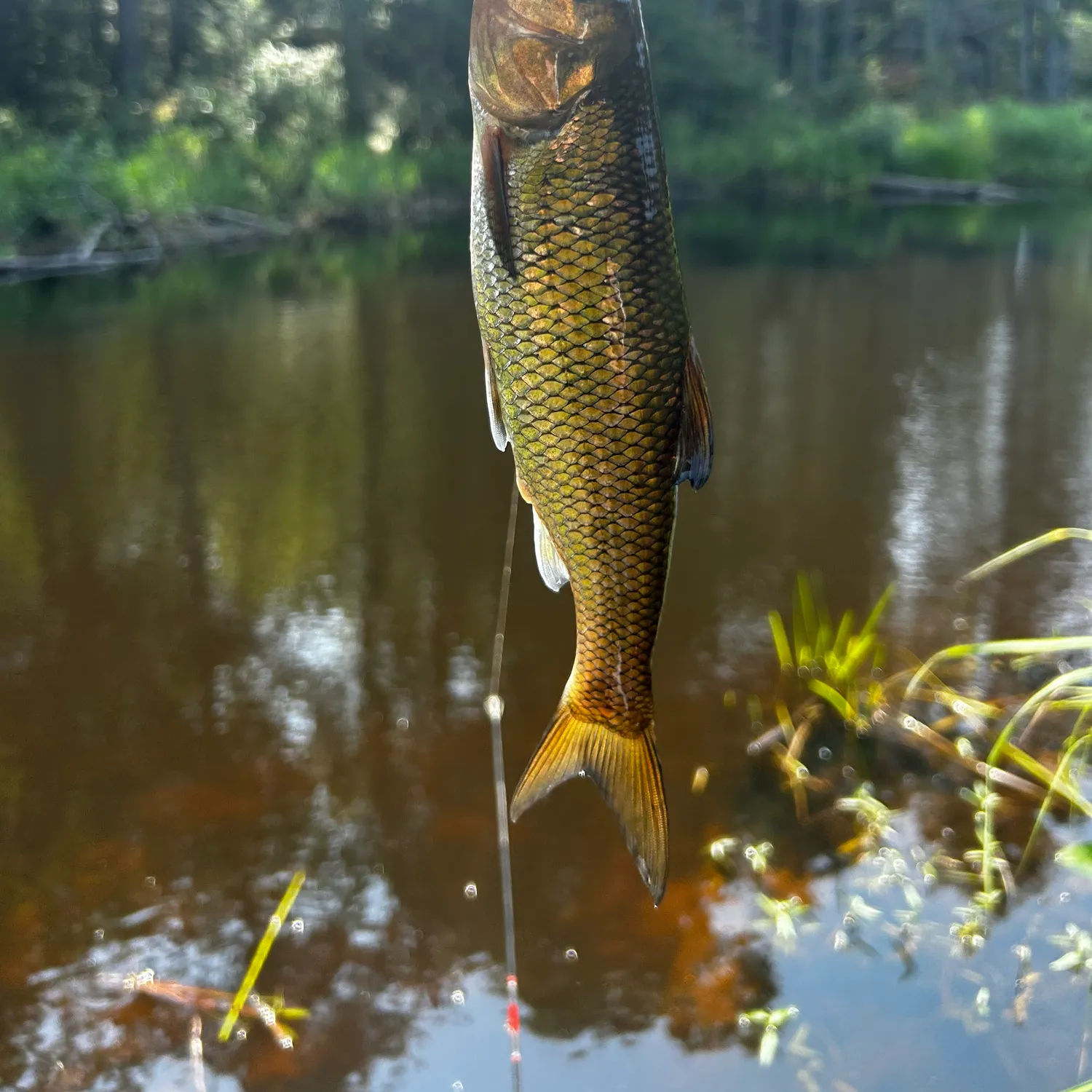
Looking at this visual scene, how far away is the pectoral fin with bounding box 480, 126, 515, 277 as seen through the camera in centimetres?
140

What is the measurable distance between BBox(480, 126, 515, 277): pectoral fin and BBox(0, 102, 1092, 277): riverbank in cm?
1598

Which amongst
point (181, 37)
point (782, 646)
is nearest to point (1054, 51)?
point (181, 37)

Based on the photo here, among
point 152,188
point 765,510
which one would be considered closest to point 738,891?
point 765,510

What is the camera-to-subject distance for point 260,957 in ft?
11.4

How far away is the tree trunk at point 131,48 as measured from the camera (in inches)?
894

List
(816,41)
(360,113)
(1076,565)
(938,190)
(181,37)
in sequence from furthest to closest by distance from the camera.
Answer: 1. (816,41)
2. (938,190)
3. (181,37)
4. (360,113)
5. (1076,565)

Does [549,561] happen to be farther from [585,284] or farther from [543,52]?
[543,52]

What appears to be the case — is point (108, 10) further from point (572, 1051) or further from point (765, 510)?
point (572, 1051)

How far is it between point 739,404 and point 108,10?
20901 millimetres

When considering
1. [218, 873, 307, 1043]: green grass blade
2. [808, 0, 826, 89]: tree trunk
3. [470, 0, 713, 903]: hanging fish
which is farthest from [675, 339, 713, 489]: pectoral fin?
[808, 0, 826, 89]: tree trunk

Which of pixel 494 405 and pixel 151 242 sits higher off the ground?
pixel 494 405

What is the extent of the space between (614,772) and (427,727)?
10.6 ft

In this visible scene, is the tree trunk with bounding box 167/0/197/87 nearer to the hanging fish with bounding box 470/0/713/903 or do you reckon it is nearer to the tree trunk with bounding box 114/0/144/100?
the tree trunk with bounding box 114/0/144/100

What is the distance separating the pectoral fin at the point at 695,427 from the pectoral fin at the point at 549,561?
0.22 metres
